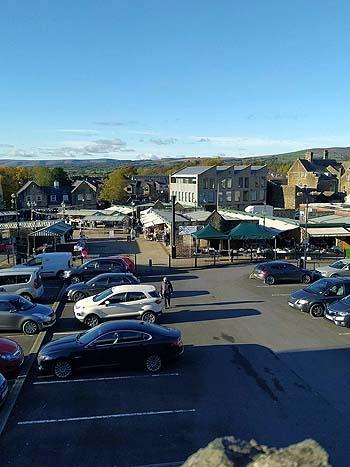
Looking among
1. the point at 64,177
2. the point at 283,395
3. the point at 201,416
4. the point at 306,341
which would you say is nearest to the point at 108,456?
the point at 201,416

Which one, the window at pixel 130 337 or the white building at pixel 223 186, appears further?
the white building at pixel 223 186

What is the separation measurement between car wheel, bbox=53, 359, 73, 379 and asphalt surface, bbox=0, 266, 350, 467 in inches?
12.0

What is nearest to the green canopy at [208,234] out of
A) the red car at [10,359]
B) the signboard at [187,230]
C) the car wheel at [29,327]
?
the signboard at [187,230]

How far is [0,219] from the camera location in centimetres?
7431

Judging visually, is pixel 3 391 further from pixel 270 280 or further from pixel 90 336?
pixel 270 280

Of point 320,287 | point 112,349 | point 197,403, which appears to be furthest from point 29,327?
point 320,287

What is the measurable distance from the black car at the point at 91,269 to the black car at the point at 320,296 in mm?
10638

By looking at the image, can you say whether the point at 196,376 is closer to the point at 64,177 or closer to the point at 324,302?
the point at 324,302

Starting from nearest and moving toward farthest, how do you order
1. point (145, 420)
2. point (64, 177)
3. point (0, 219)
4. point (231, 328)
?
point (145, 420), point (231, 328), point (0, 219), point (64, 177)

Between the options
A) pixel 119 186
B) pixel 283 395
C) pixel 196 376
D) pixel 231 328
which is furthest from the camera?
pixel 119 186

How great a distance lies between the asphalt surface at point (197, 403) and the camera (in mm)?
8953

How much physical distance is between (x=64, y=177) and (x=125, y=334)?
366 feet

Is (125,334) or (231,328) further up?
(125,334)

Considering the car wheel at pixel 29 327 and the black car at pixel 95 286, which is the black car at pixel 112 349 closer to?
the car wheel at pixel 29 327
